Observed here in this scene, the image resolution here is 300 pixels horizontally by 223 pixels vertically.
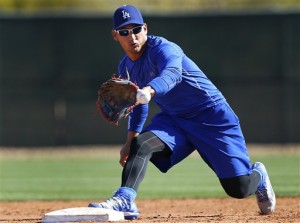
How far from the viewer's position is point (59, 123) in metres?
16.4

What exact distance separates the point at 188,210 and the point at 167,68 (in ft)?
7.96

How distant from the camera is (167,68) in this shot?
579 centimetres

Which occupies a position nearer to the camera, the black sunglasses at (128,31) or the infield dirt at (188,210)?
the black sunglasses at (128,31)

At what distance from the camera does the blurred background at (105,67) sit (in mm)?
16219

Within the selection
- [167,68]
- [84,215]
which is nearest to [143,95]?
[167,68]

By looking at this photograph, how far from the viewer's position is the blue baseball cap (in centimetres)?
613

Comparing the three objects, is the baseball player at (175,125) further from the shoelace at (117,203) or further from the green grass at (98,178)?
the green grass at (98,178)

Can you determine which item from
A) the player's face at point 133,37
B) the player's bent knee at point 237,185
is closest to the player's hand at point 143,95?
the player's face at point 133,37

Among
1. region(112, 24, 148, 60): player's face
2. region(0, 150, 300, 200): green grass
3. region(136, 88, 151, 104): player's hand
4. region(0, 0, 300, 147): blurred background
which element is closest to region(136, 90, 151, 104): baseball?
region(136, 88, 151, 104): player's hand

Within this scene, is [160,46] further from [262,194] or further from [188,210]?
[188,210]

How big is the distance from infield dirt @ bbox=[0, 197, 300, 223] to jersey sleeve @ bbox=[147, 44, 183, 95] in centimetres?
122

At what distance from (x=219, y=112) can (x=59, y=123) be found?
10.3 metres

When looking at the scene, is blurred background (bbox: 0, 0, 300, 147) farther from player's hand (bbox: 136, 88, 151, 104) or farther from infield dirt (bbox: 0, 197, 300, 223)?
player's hand (bbox: 136, 88, 151, 104)

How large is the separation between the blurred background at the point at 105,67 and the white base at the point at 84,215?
10.3 metres
